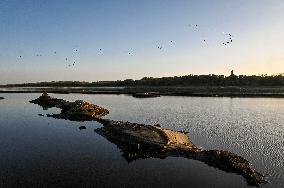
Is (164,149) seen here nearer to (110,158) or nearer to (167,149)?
(167,149)

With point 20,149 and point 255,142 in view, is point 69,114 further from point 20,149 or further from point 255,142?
point 255,142

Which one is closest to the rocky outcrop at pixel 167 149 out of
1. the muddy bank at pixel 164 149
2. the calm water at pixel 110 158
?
the muddy bank at pixel 164 149

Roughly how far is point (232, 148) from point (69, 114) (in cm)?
3026

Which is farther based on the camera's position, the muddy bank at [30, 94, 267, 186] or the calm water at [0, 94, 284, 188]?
the muddy bank at [30, 94, 267, 186]

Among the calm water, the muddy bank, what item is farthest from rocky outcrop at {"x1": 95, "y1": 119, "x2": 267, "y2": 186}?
the calm water

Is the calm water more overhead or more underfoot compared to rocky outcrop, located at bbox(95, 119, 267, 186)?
more underfoot

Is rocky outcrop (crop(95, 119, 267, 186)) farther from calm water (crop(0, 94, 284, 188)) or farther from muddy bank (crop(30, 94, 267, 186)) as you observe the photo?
calm water (crop(0, 94, 284, 188))

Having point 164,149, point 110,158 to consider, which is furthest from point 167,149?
point 110,158

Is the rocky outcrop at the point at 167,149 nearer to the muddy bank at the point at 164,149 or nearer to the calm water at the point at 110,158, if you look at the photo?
the muddy bank at the point at 164,149

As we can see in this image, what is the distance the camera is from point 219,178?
2188cm

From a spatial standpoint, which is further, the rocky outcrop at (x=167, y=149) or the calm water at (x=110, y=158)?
the rocky outcrop at (x=167, y=149)

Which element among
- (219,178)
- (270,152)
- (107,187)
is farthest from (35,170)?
(270,152)

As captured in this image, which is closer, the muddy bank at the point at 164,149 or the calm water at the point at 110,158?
the calm water at the point at 110,158

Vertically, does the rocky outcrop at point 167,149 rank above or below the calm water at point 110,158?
above
